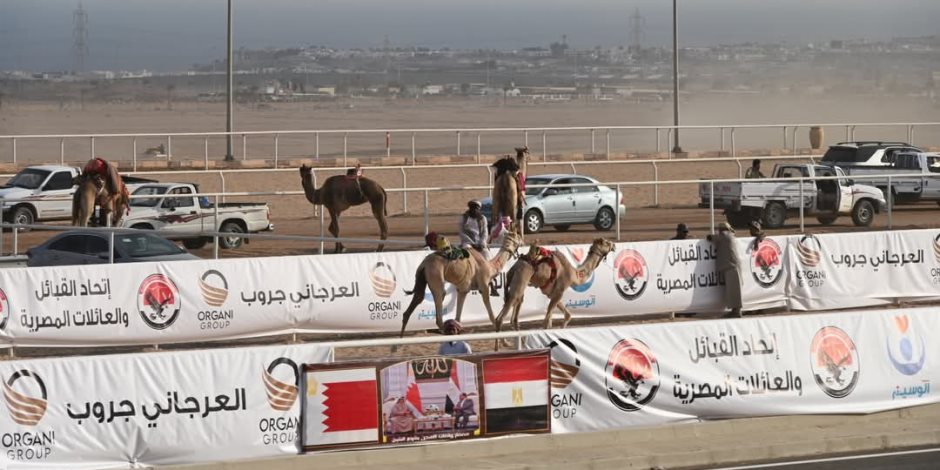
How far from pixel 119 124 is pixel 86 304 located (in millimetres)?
96094

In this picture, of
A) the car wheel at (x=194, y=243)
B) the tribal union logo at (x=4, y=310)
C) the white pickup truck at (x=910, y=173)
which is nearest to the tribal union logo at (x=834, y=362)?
the tribal union logo at (x=4, y=310)

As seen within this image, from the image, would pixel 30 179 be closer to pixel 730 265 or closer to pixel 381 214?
pixel 381 214

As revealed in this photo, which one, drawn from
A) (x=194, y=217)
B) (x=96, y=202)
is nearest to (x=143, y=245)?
(x=96, y=202)

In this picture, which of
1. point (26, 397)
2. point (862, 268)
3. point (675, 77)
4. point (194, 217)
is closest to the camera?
point (26, 397)

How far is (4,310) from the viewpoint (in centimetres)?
2008

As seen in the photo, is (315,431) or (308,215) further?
(308,215)

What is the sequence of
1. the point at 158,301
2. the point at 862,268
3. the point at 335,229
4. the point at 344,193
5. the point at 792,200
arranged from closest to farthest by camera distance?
the point at 158,301 < the point at 862,268 < the point at 335,229 < the point at 344,193 < the point at 792,200

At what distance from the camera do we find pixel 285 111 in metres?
130

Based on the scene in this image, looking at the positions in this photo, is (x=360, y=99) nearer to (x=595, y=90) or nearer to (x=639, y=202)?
(x=595, y=90)

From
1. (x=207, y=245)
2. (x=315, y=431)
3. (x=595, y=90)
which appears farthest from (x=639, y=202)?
(x=595, y=90)

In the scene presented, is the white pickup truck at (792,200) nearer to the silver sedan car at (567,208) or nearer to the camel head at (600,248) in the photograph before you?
the silver sedan car at (567,208)

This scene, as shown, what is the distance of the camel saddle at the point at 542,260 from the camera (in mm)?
21141

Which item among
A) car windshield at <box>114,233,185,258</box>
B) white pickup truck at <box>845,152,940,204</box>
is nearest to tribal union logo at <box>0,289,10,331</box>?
car windshield at <box>114,233,185,258</box>

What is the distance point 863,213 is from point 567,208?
6440mm
